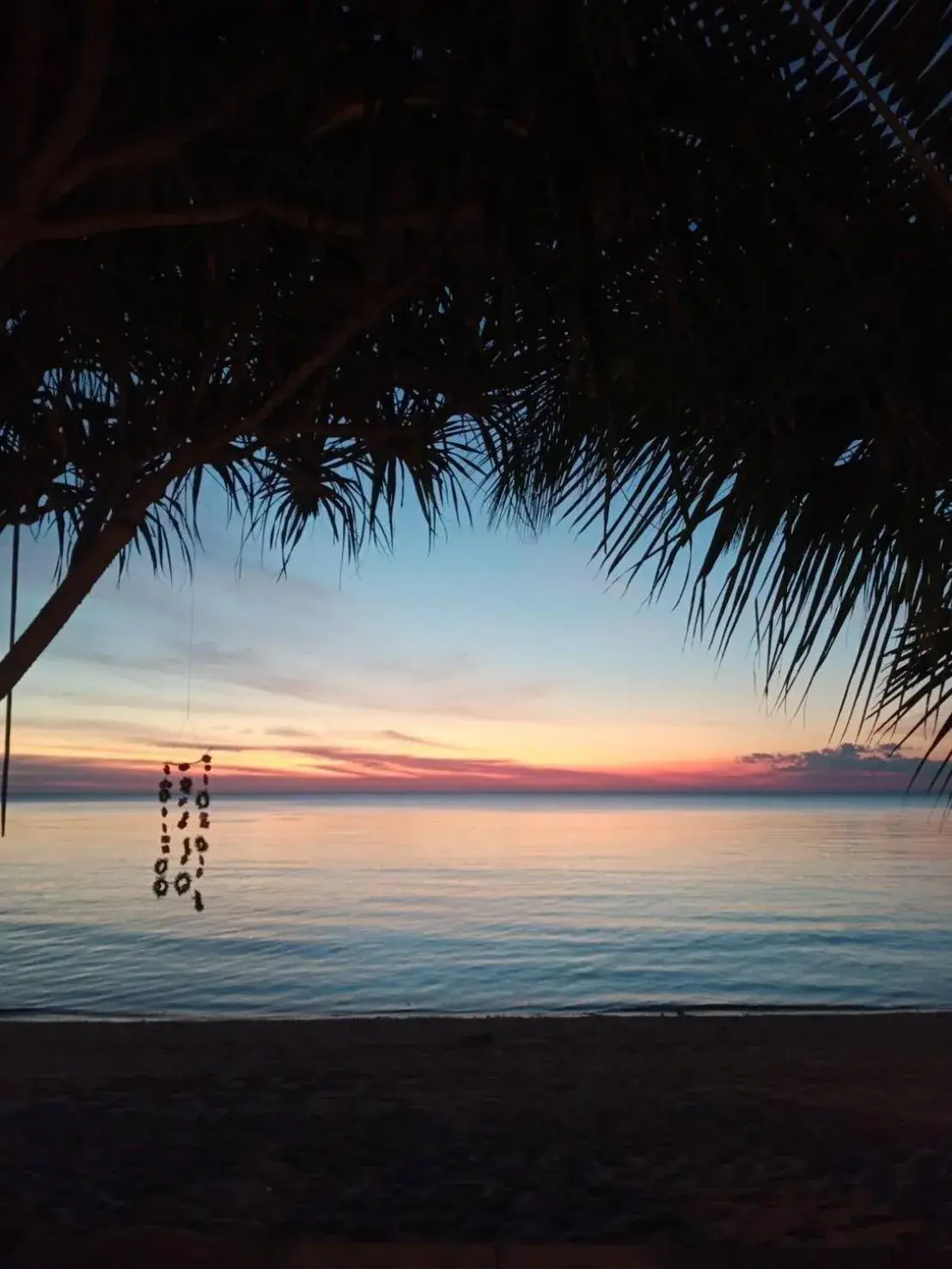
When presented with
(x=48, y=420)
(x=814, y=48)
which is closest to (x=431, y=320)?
(x=48, y=420)

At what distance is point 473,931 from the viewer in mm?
14398

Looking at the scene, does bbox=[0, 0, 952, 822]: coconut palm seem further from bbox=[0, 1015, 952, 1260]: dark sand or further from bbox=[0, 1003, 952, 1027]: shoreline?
bbox=[0, 1003, 952, 1027]: shoreline

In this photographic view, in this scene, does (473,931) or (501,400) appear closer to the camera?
(501,400)

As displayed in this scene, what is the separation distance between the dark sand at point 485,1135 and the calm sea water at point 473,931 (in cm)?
397

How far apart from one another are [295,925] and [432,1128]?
1129 cm

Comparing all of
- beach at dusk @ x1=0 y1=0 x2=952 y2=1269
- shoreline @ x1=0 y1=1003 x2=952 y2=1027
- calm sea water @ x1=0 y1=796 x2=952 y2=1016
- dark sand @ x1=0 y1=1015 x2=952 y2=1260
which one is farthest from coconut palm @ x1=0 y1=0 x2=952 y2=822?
calm sea water @ x1=0 y1=796 x2=952 y2=1016

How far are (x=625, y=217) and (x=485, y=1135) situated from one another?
10.7 ft

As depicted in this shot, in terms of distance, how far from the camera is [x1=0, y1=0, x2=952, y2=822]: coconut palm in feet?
4.94

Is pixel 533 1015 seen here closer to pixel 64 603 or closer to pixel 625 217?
pixel 64 603

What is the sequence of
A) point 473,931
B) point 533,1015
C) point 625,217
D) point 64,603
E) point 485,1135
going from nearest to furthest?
point 625,217, point 64,603, point 485,1135, point 533,1015, point 473,931

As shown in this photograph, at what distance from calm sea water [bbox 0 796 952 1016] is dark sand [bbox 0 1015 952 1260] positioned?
13.0 feet

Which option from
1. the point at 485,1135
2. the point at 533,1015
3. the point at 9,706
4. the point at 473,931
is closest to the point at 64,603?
the point at 9,706

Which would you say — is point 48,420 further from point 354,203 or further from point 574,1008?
point 574,1008

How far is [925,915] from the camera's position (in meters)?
16.4
